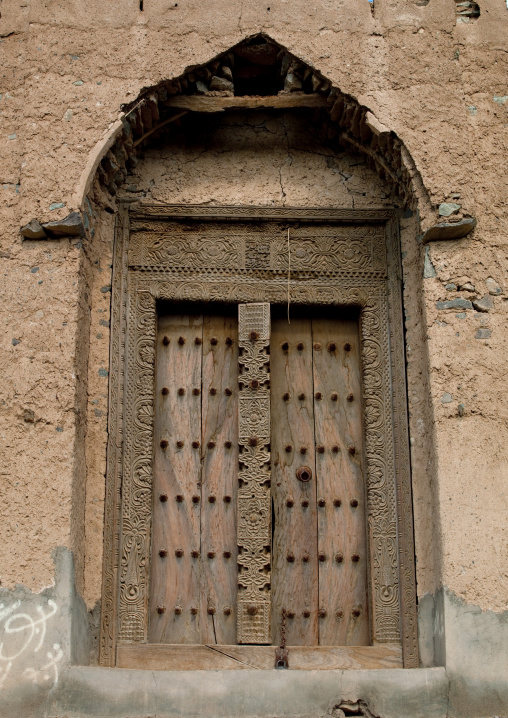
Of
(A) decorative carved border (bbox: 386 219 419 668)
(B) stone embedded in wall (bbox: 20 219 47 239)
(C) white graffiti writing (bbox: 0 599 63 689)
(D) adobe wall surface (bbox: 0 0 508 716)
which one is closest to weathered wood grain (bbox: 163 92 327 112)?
(D) adobe wall surface (bbox: 0 0 508 716)

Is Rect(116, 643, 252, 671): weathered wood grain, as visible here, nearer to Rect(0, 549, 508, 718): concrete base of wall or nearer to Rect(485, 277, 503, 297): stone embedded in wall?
Rect(0, 549, 508, 718): concrete base of wall

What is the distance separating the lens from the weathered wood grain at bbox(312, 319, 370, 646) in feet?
15.0

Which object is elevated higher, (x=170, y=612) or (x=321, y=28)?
(x=321, y=28)

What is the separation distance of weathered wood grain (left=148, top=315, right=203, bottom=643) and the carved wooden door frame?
4.3 inches

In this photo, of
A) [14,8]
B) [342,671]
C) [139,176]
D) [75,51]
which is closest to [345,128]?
[139,176]

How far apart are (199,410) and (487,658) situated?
1.84m

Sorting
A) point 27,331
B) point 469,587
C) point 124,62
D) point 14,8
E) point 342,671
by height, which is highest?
point 14,8

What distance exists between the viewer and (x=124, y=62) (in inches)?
189

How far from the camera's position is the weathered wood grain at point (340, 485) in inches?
180

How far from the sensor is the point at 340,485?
15.6 ft

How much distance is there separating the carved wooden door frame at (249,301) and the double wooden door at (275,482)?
0.40 feet

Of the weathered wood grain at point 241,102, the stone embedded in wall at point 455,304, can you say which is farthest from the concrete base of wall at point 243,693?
the weathered wood grain at point 241,102

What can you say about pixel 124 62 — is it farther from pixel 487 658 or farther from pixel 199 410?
pixel 487 658

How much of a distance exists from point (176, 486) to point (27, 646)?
3.67 ft
